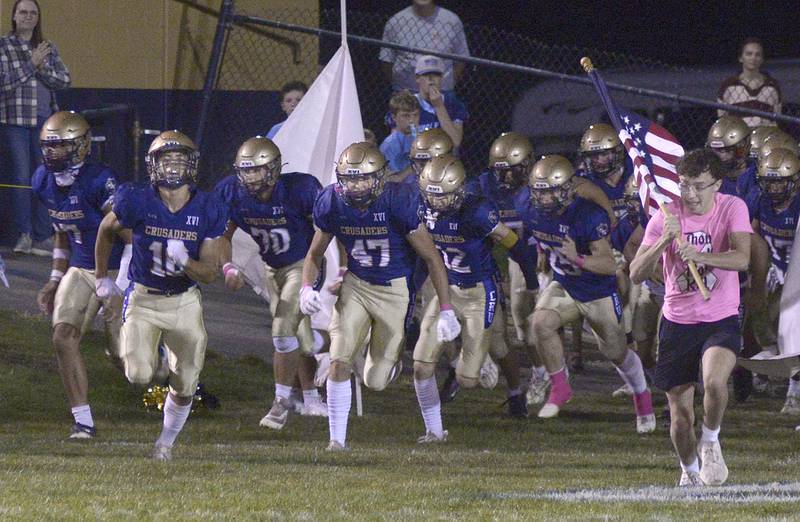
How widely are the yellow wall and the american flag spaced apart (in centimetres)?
429

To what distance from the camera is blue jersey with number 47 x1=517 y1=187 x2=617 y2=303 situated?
9430 mm

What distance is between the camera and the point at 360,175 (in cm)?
839

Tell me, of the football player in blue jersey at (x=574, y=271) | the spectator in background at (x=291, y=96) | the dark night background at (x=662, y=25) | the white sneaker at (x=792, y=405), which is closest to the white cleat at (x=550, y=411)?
the football player in blue jersey at (x=574, y=271)

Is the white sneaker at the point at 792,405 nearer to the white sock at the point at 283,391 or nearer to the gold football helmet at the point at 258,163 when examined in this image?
the white sock at the point at 283,391

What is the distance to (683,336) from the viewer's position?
277 inches

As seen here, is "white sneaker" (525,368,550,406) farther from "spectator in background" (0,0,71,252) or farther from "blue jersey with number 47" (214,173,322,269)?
"spectator in background" (0,0,71,252)

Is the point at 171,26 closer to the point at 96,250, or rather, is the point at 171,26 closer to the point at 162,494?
the point at 96,250

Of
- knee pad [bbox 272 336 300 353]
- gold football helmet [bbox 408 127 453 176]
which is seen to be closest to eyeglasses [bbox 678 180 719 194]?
gold football helmet [bbox 408 127 453 176]

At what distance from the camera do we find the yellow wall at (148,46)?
41.9 feet

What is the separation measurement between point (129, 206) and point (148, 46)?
5.12 metres

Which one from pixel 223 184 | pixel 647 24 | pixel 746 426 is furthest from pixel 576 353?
pixel 647 24

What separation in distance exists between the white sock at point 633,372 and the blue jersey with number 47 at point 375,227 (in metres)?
1.60

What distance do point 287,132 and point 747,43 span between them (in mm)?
3474

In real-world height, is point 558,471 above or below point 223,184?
below
